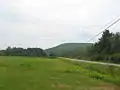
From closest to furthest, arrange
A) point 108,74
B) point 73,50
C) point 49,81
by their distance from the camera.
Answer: point 49,81 < point 108,74 < point 73,50

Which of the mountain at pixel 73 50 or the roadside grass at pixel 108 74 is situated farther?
the mountain at pixel 73 50

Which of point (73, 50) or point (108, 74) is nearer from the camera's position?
point (108, 74)

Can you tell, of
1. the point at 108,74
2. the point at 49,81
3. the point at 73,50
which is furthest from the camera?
the point at 73,50

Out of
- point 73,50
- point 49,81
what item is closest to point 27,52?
point 73,50

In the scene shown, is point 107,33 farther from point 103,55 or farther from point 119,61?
point 119,61

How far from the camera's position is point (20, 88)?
492 inches

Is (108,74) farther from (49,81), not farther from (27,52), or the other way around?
(27,52)

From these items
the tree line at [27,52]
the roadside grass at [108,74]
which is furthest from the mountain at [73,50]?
the roadside grass at [108,74]

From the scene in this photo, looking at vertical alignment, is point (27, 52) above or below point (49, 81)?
above

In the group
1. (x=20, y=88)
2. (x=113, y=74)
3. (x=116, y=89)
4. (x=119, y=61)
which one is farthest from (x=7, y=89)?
(x=119, y=61)

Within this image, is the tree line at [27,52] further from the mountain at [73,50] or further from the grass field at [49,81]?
the grass field at [49,81]

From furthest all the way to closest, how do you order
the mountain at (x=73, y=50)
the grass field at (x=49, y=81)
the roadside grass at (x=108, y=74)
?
1. the mountain at (x=73, y=50)
2. the roadside grass at (x=108, y=74)
3. the grass field at (x=49, y=81)

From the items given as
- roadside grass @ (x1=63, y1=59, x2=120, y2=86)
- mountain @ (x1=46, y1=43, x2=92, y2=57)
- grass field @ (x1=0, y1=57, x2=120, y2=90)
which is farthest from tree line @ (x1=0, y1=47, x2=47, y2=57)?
grass field @ (x1=0, y1=57, x2=120, y2=90)

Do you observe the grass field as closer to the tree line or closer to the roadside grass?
the roadside grass
